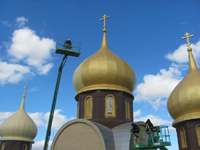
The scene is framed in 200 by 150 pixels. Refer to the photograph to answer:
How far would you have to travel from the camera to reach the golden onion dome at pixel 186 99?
22998 mm

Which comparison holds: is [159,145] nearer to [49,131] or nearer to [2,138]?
[49,131]

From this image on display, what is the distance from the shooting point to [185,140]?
2356cm

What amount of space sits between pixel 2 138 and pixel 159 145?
22.1m

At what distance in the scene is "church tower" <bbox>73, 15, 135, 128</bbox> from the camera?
20.5 metres

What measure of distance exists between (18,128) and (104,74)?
16.4 meters

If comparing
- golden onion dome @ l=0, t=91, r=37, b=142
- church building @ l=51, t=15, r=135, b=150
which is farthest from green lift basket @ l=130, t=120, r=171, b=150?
golden onion dome @ l=0, t=91, r=37, b=142

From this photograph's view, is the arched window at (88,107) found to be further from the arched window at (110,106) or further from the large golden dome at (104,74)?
the arched window at (110,106)

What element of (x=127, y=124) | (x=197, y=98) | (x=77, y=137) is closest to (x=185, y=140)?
(x=197, y=98)

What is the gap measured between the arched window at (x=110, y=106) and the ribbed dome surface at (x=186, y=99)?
6.20 metres

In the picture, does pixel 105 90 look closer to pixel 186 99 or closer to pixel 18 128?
pixel 186 99

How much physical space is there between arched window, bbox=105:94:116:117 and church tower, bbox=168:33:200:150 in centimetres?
620

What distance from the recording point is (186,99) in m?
23.3

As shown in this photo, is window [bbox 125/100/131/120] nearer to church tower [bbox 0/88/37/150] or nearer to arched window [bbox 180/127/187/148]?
arched window [bbox 180/127/187/148]

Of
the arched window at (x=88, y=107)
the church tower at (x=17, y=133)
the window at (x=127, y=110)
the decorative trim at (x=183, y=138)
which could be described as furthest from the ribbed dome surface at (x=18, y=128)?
the decorative trim at (x=183, y=138)
